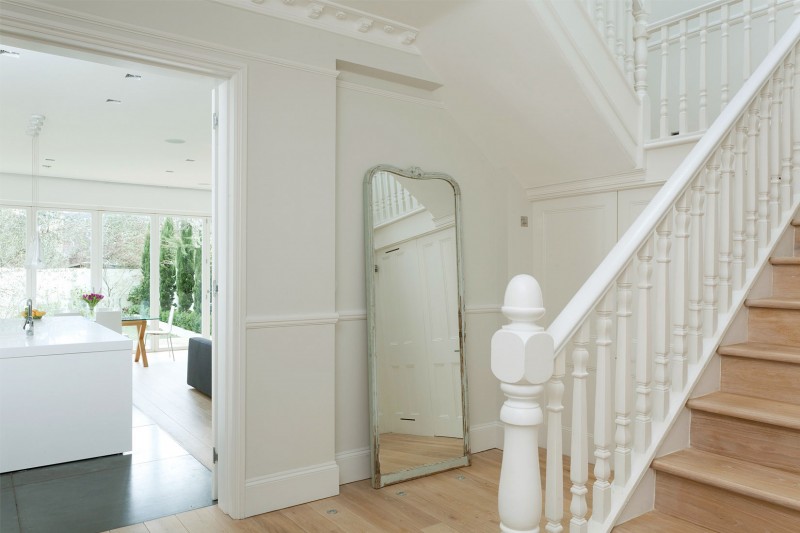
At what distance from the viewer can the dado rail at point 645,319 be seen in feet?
4.51

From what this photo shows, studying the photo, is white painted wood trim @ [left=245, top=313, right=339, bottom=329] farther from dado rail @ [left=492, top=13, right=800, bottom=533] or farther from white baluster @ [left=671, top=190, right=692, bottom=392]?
white baluster @ [left=671, top=190, right=692, bottom=392]

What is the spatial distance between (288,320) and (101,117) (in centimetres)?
362

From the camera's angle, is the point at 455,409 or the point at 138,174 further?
the point at 138,174

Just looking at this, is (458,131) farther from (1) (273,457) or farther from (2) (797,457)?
(2) (797,457)

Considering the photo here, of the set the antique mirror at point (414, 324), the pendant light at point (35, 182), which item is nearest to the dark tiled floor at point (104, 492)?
the antique mirror at point (414, 324)

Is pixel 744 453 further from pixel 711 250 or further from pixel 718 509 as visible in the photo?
pixel 711 250

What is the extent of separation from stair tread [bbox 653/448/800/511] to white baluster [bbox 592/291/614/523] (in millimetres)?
244

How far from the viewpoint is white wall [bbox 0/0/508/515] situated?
9.26 feet

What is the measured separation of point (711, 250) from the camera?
6.76ft

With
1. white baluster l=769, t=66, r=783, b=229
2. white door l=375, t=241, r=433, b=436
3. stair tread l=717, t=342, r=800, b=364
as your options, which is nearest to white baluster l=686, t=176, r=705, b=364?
stair tread l=717, t=342, r=800, b=364

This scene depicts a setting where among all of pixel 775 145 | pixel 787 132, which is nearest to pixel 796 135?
pixel 787 132

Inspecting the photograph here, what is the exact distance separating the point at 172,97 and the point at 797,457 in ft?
15.6

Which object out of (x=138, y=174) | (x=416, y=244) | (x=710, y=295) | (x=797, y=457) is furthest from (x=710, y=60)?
(x=138, y=174)

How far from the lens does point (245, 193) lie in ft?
9.44
